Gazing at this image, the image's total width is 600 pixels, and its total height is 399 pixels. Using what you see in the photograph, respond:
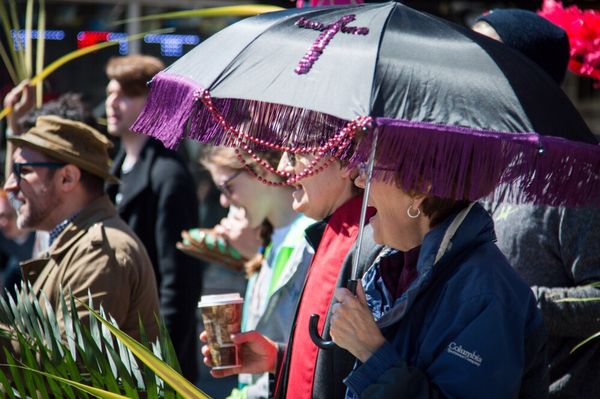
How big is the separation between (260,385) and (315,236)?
2.52 ft

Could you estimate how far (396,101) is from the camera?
2.00 metres

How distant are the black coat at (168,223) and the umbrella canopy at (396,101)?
2425 millimetres

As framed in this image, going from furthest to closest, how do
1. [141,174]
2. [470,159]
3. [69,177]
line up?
[141,174] → [69,177] → [470,159]

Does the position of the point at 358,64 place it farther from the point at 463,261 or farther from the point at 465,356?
the point at 465,356

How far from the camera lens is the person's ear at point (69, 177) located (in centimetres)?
389

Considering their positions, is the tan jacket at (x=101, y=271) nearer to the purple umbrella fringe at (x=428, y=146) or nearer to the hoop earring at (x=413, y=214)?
the purple umbrella fringe at (x=428, y=146)

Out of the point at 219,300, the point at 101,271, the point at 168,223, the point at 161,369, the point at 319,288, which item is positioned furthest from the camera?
the point at 168,223

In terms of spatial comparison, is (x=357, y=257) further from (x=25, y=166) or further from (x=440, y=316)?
(x=25, y=166)

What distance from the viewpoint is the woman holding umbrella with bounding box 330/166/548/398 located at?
205cm

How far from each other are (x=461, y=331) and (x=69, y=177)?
2.28m

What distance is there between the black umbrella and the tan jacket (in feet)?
3.60

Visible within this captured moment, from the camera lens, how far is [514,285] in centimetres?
217

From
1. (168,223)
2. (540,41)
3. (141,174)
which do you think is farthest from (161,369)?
(141,174)

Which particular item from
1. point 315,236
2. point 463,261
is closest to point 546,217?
point 315,236
